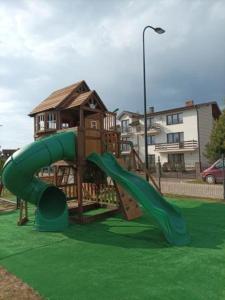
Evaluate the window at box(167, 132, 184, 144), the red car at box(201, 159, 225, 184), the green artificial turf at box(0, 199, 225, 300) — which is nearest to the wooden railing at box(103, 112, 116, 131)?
the green artificial turf at box(0, 199, 225, 300)

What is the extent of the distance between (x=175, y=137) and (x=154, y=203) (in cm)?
3563

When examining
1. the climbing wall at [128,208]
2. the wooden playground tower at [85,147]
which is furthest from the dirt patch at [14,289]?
the climbing wall at [128,208]

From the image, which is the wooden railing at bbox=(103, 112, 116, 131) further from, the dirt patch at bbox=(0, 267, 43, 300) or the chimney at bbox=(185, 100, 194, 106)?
the chimney at bbox=(185, 100, 194, 106)

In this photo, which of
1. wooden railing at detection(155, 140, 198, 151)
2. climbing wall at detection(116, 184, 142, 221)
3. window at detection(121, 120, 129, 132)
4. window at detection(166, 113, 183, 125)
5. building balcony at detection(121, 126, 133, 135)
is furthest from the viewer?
window at detection(121, 120, 129, 132)

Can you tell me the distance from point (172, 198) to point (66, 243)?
8088 mm

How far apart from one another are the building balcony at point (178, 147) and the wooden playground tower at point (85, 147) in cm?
2584

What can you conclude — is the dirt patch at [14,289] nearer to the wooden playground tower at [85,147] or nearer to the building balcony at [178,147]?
the wooden playground tower at [85,147]

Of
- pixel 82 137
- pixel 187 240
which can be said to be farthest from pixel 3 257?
pixel 82 137

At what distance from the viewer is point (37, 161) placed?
8680 millimetres

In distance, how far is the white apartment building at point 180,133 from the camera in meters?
40.2

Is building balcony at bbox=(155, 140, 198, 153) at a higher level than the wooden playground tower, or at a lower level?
higher

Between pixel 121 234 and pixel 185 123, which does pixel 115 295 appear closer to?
pixel 121 234

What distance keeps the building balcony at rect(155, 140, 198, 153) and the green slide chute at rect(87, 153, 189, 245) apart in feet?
104

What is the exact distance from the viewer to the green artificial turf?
14.8ft
